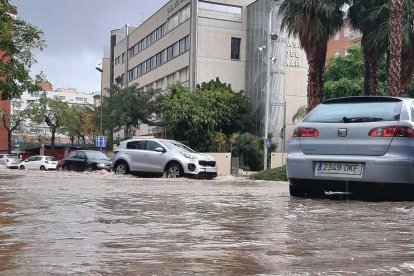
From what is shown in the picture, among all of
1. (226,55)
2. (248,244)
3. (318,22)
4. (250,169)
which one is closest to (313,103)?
(318,22)

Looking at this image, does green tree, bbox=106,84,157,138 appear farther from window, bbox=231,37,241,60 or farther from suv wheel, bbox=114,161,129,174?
suv wheel, bbox=114,161,129,174

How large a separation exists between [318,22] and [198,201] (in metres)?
15.9

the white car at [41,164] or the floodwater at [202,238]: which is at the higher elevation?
the floodwater at [202,238]

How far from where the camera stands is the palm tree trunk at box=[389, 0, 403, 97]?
1739 cm

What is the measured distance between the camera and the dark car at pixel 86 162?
23375 mm

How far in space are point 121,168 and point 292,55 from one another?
33574 millimetres

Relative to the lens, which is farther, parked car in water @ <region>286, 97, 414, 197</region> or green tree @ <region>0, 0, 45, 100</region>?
green tree @ <region>0, 0, 45, 100</region>

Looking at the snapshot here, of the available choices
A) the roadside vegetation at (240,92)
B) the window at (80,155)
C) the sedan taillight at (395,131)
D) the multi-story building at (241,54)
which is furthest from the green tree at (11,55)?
the multi-story building at (241,54)

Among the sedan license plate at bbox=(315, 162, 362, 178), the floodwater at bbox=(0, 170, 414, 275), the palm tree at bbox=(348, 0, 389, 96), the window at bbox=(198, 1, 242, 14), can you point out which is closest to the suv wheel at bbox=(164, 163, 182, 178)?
→ the palm tree at bbox=(348, 0, 389, 96)

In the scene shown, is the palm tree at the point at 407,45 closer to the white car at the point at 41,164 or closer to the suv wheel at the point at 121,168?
the suv wheel at the point at 121,168

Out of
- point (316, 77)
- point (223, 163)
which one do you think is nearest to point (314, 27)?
point (316, 77)

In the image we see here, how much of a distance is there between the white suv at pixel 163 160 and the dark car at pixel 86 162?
4722 mm

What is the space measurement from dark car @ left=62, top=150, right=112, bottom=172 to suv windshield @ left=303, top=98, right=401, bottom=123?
1634 centimetres

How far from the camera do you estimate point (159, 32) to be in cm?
6241
